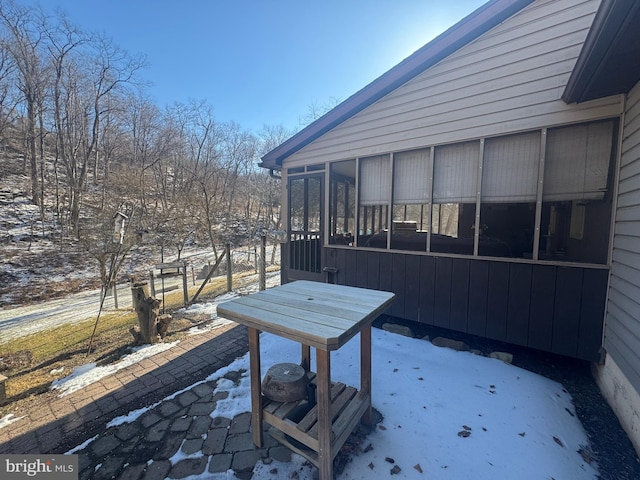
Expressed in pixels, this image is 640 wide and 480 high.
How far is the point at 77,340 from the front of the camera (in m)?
3.74

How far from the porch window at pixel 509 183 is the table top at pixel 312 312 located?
1.91m

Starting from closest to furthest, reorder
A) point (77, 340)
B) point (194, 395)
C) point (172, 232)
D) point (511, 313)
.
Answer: point (194, 395)
point (511, 313)
point (77, 340)
point (172, 232)

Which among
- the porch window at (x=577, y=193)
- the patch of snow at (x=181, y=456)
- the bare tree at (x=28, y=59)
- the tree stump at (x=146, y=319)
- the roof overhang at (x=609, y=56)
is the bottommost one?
the patch of snow at (x=181, y=456)

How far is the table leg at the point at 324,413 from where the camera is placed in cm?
143

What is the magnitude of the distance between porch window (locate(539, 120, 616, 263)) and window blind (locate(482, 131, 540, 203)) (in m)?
0.11

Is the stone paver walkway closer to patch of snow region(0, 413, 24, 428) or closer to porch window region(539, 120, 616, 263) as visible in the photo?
patch of snow region(0, 413, 24, 428)

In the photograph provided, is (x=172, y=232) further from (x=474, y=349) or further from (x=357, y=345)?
(x=474, y=349)

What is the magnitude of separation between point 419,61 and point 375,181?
1.54 m

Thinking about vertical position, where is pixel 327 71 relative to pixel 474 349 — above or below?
above

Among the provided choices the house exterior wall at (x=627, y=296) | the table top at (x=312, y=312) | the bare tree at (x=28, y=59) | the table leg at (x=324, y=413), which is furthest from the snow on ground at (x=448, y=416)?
the bare tree at (x=28, y=59)

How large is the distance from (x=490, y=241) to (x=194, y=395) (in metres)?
3.45

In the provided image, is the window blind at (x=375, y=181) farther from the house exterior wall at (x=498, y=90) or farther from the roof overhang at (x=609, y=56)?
the roof overhang at (x=609, y=56)

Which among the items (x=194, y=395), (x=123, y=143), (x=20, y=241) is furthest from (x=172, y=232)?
(x=194, y=395)

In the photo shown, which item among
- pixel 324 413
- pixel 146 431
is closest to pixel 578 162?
pixel 324 413
